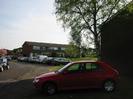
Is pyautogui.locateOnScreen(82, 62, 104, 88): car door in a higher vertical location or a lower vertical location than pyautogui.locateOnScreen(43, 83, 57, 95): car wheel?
higher

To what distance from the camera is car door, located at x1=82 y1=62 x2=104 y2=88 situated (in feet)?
42.4

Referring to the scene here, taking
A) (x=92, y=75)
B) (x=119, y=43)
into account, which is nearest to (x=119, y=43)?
(x=119, y=43)

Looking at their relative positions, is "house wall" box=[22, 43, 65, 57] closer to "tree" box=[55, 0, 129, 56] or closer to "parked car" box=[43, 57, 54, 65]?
"parked car" box=[43, 57, 54, 65]

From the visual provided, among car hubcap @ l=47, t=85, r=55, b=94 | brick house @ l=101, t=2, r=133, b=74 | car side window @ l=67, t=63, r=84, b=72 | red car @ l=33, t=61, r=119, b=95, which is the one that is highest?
brick house @ l=101, t=2, r=133, b=74

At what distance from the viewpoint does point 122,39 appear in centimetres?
2138

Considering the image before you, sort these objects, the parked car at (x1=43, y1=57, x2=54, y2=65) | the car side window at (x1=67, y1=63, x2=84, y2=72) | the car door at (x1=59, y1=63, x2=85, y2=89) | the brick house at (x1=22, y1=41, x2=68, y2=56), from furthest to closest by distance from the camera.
Result: the brick house at (x1=22, y1=41, x2=68, y2=56) → the parked car at (x1=43, y1=57, x2=54, y2=65) → the car side window at (x1=67, y1=63, x2=84, y2=72) → the car door at (x1=59, y1=63, x2=85, y2=89)

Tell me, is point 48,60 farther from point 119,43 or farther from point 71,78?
point 71,78

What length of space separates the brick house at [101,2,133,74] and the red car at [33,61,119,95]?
23.0 feet

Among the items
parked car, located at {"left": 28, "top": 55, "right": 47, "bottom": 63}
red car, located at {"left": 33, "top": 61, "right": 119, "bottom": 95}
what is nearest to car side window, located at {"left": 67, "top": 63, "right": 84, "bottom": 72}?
red car, located at {"left": 33, "top": 61, "right": 119, "bottom": 95}

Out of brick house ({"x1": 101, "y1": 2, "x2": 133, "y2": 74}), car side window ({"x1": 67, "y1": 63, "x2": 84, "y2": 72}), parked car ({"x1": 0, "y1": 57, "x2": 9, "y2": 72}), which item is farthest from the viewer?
parked car ({"x1": 0, "y1": 57, "x2": 9, "y2": 72})

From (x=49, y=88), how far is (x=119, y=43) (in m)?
10.8

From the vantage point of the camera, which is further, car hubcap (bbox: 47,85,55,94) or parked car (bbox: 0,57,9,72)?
parked car (bbox: 0,57,9,72)

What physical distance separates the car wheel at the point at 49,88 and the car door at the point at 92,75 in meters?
1.51

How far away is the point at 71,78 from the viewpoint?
1278 cm
